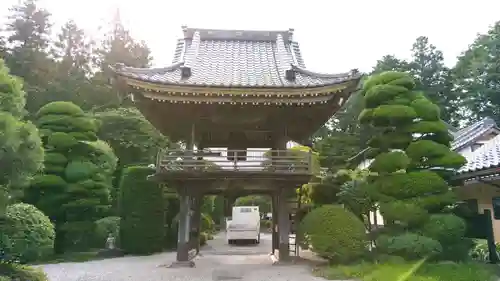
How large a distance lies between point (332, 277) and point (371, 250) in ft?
6.77

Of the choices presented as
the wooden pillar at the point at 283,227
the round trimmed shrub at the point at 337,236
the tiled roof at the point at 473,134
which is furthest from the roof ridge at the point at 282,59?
the tiled roof at the point at 473,134

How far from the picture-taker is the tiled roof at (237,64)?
1253 cm

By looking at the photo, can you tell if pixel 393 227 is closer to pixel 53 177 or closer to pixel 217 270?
pixel 217 270

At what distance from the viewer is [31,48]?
31.9 m

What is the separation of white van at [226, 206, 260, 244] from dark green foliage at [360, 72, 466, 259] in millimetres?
13177

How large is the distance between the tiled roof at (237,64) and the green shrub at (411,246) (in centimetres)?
485

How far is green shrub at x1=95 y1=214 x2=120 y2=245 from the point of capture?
18884 mm

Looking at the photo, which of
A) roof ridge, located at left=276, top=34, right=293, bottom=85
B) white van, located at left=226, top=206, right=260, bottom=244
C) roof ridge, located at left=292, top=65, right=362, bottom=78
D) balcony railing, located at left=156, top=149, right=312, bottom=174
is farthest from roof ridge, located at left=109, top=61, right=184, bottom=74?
white van, located at left=226, top=206, right=260, bottom=244

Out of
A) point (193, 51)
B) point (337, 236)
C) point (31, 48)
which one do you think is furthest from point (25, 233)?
point (31, 48)

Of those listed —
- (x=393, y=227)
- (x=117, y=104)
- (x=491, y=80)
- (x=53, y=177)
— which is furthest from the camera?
(x=491, y=80)

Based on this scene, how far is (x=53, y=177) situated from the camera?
16.5 metres

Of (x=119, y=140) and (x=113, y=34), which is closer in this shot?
(x=119, y=140)

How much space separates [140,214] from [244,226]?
7.92 meters

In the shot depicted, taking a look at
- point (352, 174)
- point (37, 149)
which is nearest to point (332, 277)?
point (352, 174)
